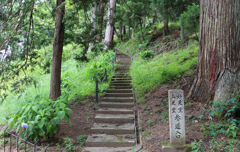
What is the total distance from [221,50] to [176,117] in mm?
2270

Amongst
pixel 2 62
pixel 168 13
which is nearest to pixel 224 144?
pixel 2 62

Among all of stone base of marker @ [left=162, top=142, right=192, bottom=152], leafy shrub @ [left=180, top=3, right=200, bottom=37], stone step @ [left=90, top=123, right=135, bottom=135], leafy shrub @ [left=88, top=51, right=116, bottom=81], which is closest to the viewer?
stone base of marker @ [left=162, top=142, right=192, bottom=152]

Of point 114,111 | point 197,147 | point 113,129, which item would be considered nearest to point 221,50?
point 197,147

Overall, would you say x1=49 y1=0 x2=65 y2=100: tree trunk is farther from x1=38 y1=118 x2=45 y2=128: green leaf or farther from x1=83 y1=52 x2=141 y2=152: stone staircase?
x1=38 y1=118 x2=45 y2=128: green leaf

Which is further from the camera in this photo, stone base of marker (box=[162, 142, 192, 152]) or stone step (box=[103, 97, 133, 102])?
stone step (box=[103, 97, 133, 102])

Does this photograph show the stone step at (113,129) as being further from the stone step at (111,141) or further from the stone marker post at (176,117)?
the stone marker post at (176,117)

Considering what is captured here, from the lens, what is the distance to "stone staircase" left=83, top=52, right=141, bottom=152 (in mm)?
4770

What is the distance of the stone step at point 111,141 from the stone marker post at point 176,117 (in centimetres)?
112

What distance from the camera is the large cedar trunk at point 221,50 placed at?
4.83 meters

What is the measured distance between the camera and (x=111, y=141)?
4848 mm

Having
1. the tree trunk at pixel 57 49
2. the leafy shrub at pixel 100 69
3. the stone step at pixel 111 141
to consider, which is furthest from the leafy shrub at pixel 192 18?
the stone step at pixel 111 141

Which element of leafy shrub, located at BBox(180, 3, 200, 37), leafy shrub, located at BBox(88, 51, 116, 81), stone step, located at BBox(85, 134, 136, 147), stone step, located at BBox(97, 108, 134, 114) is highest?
leafy shrub, located at BBox(180, 3, 200, 37)

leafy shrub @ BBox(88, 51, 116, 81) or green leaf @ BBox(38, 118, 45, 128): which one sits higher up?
leafy shrub @ BBox(88, 51, 116, 81)

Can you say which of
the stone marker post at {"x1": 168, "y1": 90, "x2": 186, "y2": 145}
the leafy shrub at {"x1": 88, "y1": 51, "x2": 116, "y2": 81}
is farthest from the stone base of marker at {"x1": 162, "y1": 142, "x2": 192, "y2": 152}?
the leafy shrub at {"x1": 88, "y1": 51, "x2": 116, "y2": 81}
